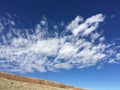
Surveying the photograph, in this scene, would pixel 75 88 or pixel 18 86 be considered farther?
pixel 75 88

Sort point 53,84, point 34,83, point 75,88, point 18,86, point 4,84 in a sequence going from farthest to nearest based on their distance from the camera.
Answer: point 75,88, point 53,84, point 34,83, point 18,86, point 4,84

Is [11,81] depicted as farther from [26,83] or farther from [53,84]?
[53,84]

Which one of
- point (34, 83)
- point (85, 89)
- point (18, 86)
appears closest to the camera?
point (18, 86)

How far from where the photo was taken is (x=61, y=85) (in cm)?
1201

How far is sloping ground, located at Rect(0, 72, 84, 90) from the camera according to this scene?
347 inches

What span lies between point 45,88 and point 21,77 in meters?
1.89

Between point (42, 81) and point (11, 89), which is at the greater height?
point (42, 81)

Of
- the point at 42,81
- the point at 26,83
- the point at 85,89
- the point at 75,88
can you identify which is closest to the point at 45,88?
the point at 42,81

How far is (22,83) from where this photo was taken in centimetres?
958

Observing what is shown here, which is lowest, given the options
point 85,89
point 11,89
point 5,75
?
point 11,89

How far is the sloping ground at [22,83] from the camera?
880cm

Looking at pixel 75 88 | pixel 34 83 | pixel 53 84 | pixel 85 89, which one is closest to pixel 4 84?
Answer: pixel 34 83

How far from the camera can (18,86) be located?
30.6ft

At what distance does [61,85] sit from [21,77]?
11.0ft
